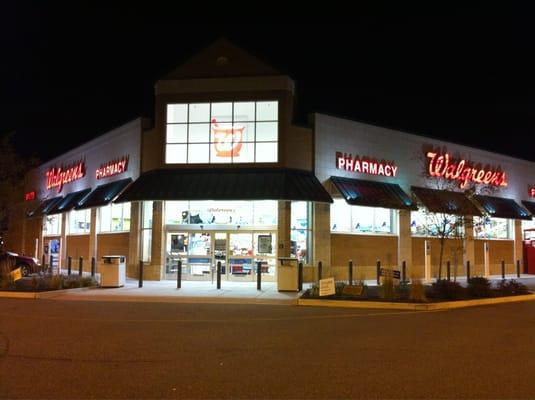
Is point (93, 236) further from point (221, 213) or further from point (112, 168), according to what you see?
point (221, 213)

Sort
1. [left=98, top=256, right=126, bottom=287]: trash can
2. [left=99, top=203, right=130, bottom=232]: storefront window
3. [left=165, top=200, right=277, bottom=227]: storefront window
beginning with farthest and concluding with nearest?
1. [left=99, top=203, right=130, bottom=232]: storefront window
2. [left=165, top=200, right=277, bottom=227]: storefront window
3. [left=98, top=256, right=126, bottom=287]: trash can

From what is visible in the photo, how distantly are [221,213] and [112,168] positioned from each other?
797 centimetres

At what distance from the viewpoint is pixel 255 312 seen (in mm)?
14484

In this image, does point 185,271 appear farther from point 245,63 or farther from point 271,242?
point 245,63

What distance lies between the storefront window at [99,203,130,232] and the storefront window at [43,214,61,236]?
26.2 feet

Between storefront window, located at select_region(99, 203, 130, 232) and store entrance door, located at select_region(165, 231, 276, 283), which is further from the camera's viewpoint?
storefront window, located at select_region(99, 203, 130, 232)

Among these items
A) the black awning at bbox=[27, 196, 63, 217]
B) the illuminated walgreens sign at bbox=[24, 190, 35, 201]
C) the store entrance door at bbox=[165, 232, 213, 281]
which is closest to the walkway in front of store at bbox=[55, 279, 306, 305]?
the store entrance door at bbox=[165, 232, 213, 281]

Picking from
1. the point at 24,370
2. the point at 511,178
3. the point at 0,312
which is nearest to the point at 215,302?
the point at 0,312

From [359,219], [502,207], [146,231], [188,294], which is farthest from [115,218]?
[502,207]

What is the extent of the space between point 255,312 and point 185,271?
387 inches

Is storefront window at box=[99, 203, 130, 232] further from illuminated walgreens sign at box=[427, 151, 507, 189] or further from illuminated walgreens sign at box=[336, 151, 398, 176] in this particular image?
illuminated walgreens sign at box=[427, 151, 507, 189]

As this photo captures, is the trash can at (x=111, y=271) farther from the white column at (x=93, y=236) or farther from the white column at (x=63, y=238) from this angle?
the white column at (x=63, y=238)

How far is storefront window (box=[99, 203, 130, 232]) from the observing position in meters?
26.1

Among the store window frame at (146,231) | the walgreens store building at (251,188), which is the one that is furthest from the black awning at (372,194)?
the store window frame at (146,231)
